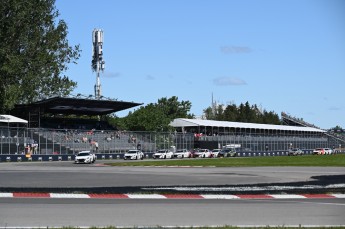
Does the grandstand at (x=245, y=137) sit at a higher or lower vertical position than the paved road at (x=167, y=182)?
higher

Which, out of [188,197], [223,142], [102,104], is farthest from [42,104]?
[188,197]

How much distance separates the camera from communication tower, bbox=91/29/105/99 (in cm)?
9156

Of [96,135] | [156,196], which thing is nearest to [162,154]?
[96,135]

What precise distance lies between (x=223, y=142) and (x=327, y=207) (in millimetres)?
77777

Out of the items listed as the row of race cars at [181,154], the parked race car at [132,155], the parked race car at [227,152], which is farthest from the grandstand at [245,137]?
the parked race car at [132,155]

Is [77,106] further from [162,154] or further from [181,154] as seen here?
[181,154]

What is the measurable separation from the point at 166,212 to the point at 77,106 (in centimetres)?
6337

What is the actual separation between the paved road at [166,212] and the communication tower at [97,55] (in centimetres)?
7782

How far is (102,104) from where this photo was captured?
75562 mm

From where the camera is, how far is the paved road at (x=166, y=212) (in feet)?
36.0

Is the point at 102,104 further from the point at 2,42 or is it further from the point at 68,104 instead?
the point at 2,42

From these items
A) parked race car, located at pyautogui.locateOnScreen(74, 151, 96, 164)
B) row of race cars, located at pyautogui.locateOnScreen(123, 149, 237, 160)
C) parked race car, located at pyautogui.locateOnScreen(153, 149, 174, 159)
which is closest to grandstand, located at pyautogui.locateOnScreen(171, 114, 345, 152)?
row of race cars, located at pyautogui.locateOnScreen(123, 149, 237, 160)

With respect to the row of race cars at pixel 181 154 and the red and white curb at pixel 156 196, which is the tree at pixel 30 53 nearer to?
the row of race cars at pixel 181 154

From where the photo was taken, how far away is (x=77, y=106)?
245 feet
